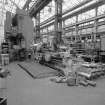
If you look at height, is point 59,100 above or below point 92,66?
below

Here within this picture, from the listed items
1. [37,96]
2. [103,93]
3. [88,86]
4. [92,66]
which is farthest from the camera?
[92,66]

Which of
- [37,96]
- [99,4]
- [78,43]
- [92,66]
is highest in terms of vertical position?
[99,4]

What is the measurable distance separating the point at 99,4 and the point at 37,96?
694cm

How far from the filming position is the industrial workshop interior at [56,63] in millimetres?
2006

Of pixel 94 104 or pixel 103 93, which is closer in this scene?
pixel 94 104

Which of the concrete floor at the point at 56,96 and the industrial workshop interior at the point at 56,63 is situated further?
the industrial workshop interior at the point at 56,63

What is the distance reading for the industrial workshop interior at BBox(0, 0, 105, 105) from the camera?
6.58 feet

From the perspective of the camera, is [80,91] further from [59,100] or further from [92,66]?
[92,66]

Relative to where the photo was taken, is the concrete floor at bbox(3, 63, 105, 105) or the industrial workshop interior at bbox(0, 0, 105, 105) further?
the industrial workshop interior at bbox(0, 0, 105, 105)

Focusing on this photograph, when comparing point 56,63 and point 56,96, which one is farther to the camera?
point 56,63

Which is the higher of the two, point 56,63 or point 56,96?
point 56,63

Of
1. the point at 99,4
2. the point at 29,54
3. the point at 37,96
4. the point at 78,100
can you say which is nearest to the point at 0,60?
the point at 29,54

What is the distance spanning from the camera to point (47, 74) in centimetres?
342

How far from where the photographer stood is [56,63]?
4402 millimetres
